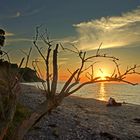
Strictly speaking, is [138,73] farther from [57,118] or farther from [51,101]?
[57,118]

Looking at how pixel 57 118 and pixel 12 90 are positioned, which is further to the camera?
pixel 57 118

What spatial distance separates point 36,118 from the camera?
14156mm

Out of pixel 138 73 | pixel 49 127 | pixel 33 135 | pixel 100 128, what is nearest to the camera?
pixel 138 73

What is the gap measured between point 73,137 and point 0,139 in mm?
12346

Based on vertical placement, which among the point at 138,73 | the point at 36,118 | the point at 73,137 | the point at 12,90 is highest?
the point at 138,73

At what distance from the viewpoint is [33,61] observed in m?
14.1

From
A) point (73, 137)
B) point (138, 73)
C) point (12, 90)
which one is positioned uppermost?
A: point (138, 73)

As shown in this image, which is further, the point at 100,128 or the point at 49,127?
the point at 100,128

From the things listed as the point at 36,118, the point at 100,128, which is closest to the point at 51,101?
the point at 36,118

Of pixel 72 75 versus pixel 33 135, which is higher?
pixel 72 75

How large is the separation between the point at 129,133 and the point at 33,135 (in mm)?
9487

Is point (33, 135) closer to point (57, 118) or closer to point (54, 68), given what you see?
point (57, 118)

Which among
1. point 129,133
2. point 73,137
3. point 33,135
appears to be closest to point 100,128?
point 129,133

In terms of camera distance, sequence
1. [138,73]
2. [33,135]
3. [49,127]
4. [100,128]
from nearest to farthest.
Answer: [138,73] → [33,135] → [49,127] → [100,128]
